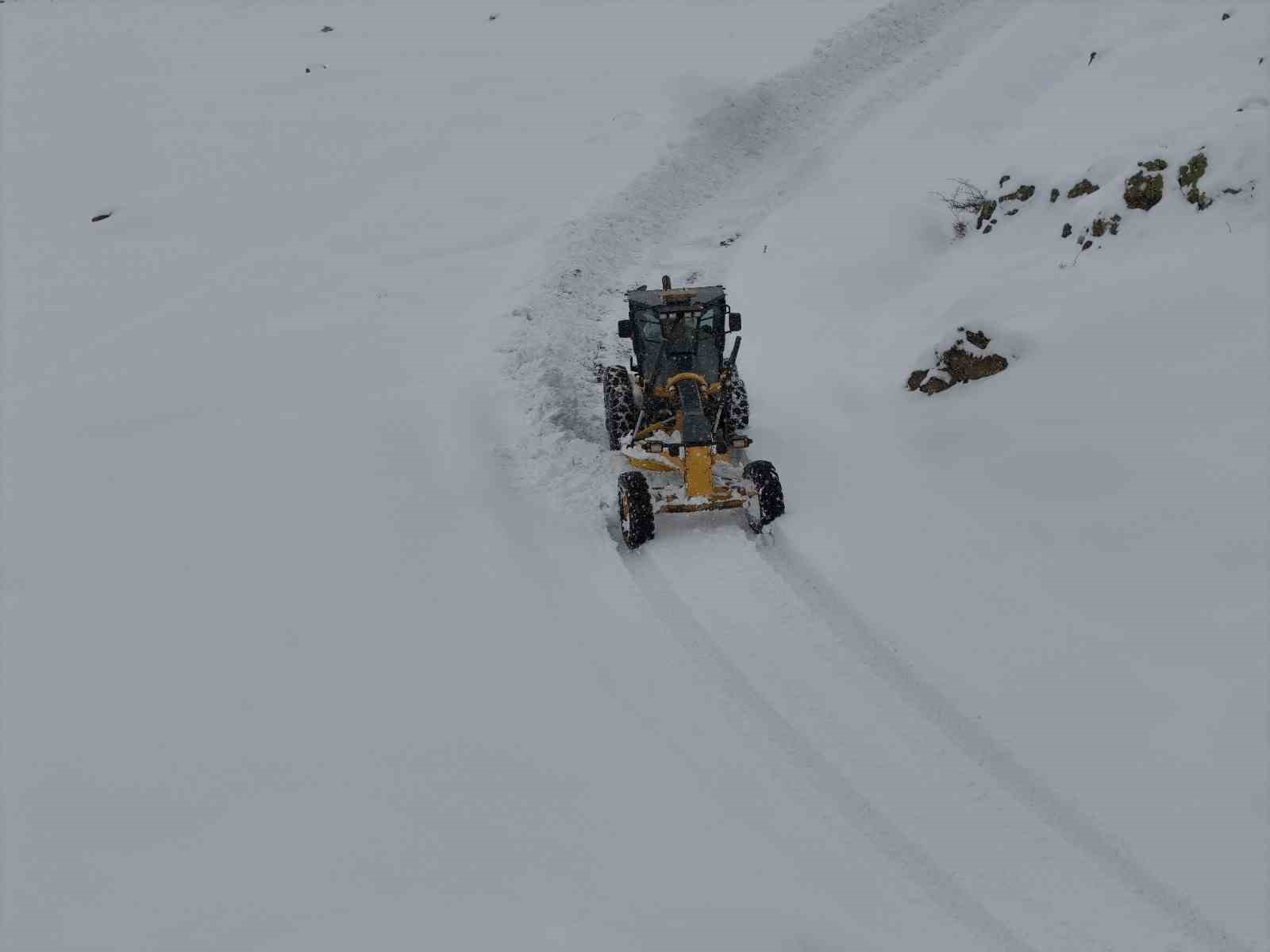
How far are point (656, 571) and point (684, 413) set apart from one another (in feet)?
5.33

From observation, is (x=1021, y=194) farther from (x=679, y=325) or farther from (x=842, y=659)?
(x=842, y=659)

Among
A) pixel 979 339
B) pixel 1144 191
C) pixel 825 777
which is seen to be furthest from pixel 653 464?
pixel 1144 191

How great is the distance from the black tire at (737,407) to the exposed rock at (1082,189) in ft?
16.7

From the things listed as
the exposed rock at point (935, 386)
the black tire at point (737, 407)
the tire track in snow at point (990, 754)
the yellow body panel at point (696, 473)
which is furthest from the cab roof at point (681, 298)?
the tire track in snow at point (990, 754)

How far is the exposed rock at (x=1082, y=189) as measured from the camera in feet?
36.7

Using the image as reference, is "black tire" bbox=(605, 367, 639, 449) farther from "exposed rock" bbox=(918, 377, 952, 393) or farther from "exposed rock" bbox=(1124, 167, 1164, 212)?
"exposed rock" bbox=(1124, 167, 1164, 212)

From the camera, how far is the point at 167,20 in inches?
1085

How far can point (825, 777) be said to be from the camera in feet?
18.9

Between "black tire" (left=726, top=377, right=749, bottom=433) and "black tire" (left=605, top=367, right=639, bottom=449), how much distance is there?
102cm

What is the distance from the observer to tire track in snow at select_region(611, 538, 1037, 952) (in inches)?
192

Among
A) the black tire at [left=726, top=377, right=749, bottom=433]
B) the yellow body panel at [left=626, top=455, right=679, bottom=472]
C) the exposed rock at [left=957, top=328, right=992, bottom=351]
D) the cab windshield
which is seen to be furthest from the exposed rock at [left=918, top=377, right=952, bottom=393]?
the yellow body panel at [left=626, top=455, right=679, bottom=472]

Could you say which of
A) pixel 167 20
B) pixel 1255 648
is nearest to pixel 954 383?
pixel 1255 648

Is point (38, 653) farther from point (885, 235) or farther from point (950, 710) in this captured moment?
point (885, 235)

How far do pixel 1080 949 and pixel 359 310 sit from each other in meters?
11.6
